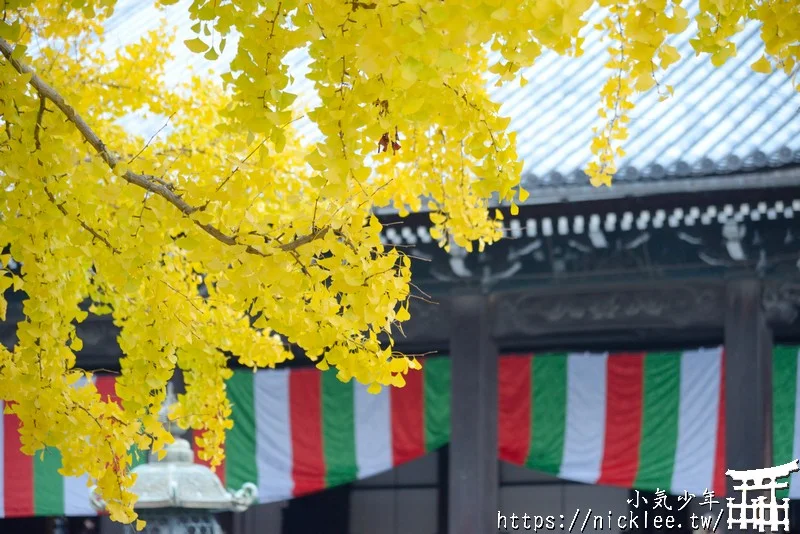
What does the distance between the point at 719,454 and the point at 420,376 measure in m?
2.65

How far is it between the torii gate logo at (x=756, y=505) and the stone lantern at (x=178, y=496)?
3813 millimetres

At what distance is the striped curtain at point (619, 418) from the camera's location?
1003 cm

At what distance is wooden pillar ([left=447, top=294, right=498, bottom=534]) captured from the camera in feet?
31.9

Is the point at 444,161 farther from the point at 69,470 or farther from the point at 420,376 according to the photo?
the point at 420,376

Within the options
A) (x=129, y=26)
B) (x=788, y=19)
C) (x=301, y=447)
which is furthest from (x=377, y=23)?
(x=129, y=26)

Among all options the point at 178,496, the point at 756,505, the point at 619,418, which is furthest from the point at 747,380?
the point at 178,496

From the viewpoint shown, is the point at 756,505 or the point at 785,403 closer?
the point at 756,505

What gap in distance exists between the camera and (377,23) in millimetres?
3383

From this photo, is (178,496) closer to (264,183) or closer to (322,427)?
(264,183)

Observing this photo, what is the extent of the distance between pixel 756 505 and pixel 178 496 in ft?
14.4

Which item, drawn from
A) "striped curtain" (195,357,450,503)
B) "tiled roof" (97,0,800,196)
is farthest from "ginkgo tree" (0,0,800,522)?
"striped curtain" (195,357,450,503)

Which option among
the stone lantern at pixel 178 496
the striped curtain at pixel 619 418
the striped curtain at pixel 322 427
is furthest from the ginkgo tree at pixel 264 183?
the striped curtain at pixel 322 427

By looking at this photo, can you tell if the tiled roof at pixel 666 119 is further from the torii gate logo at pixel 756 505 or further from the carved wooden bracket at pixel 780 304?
the torii gate logo at pixel 756 505

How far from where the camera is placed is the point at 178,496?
7246 millimetres
